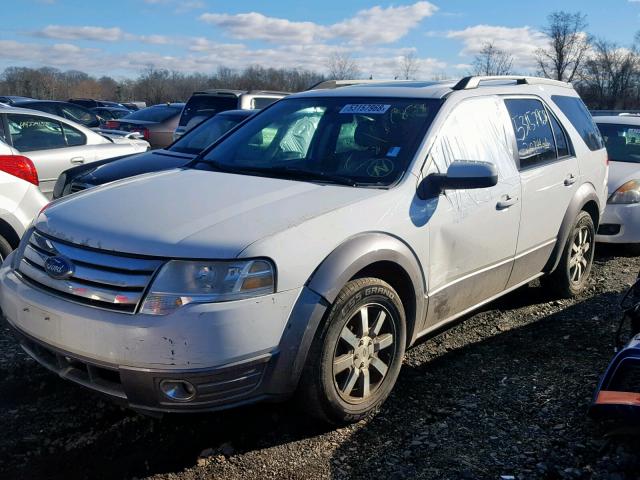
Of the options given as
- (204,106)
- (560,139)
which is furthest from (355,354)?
(204,106)

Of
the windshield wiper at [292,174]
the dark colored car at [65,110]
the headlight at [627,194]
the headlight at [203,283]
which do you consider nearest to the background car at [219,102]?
the dark colored car at [65,110]

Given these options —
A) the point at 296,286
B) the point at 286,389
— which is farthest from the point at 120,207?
the point at 286,389

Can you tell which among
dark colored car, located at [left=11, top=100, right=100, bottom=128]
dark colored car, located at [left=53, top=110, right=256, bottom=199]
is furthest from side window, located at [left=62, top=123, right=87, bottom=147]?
dark colored car, located at [left=11, top=100, right=100, bottom=128]

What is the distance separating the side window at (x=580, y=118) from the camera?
526 cm

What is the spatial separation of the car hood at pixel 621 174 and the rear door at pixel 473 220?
3.26 m

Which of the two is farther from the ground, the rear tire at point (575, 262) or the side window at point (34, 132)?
the side window at point (34, 132)

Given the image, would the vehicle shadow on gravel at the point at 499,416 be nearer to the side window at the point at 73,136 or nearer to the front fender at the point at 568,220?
the front fender at the point at 568,220

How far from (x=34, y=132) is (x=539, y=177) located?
6.17 metres

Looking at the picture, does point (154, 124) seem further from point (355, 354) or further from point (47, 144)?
point (355, 354)

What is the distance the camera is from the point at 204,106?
12266mm

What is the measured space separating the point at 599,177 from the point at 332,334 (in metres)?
3.63

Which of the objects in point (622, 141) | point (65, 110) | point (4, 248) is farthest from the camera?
point (65, 110)

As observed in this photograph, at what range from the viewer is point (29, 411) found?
11.0ft

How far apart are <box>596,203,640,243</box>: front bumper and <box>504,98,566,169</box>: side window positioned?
2.41 m
